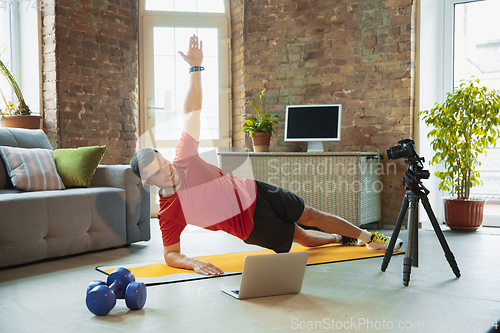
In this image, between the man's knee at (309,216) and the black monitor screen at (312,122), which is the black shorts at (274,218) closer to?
the man's knee at (309,216)

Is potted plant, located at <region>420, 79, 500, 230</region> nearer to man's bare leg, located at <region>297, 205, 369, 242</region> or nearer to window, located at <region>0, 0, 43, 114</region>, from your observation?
man's bare leg, located at <region>297, 205, 369, 242</region>

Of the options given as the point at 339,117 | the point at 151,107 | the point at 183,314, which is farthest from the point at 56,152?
the point at 339,117

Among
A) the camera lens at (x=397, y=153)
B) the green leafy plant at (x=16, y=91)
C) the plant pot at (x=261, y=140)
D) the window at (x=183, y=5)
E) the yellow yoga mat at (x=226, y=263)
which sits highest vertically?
the window at (x=183, y=5)

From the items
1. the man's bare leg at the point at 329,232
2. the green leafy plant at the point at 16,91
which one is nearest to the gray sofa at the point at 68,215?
the green leafy plant at the point at 16,91

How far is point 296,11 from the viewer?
432cm

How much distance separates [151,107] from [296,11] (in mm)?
1781

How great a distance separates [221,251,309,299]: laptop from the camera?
1.83 meters

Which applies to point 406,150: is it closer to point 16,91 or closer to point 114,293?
point 114,293

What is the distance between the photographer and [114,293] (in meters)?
1.75

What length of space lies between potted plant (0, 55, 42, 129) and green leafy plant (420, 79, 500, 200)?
334 cm

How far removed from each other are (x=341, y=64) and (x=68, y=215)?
2.80 meters

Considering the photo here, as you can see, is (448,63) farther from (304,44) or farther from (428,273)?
(428,273)

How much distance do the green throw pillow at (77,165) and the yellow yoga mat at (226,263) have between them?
833 mm

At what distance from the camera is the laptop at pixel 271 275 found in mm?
1830
